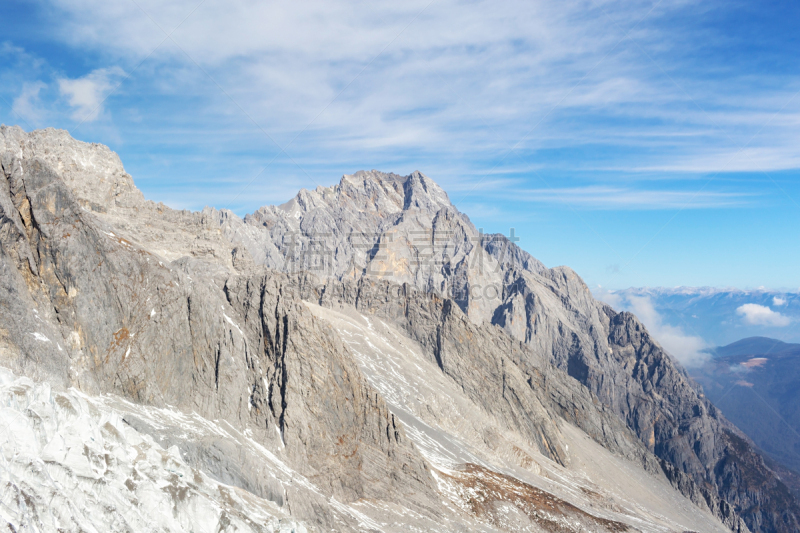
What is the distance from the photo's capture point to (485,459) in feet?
266

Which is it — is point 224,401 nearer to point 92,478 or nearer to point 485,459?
point 92,478

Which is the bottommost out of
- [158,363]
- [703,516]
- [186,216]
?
[703,516]

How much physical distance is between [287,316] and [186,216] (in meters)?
43.3

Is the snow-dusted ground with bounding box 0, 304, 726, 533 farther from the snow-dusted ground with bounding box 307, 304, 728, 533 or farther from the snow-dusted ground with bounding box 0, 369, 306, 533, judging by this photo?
the snow-dusted ground with bounding box 307, 304, 728, 533

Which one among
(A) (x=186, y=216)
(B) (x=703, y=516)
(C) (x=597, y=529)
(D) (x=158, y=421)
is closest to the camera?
(D) (x=158, y=421)

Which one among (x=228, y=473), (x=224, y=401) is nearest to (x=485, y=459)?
(x=224, y=401)

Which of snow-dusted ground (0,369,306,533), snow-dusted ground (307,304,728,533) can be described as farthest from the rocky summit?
snow-dusted ground (307,304,728,533)

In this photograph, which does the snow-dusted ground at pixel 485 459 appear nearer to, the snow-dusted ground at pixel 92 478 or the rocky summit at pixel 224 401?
the rocky summit at pixel 224 401

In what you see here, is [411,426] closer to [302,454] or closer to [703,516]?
[302,454]

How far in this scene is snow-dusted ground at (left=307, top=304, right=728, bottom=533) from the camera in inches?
2672

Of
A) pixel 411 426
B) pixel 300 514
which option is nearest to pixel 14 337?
pixel 300 514

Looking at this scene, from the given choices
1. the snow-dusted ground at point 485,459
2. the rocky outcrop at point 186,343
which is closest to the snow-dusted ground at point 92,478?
the rocky outcrop at point 186,343

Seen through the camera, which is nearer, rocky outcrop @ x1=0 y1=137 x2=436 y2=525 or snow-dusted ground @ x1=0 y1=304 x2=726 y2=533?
snow-dusted ground @ x1=0 y1=304 x2=726 y2=533

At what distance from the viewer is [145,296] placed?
49.2 metres
